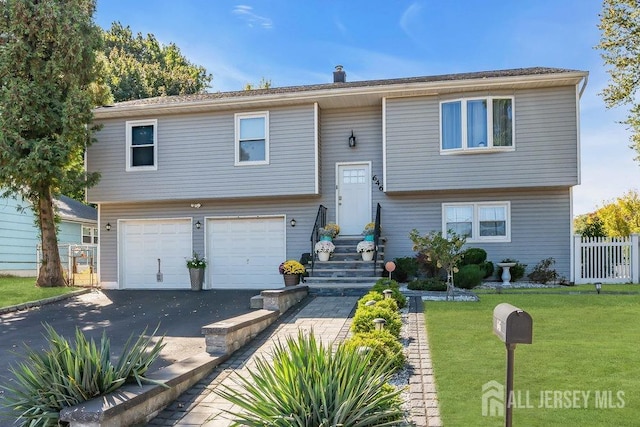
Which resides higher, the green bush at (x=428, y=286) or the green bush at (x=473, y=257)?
the green bush at (x=473, y=257)

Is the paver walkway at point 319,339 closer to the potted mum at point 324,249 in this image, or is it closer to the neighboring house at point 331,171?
the potted mum at point 324,249

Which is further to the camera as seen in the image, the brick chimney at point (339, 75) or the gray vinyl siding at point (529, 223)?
the brick chimney at point (339, 75)

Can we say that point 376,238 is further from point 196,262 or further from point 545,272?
point 196,262

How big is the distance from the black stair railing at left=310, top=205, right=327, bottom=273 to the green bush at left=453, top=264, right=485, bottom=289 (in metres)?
3.72

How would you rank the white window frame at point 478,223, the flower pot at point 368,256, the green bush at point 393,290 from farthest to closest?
1. the white window frame at point 478,223
2. the flower pot at point 368,256
3. the green bush at point 393,290

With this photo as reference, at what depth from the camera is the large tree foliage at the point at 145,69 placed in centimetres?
3048

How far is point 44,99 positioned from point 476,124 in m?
11.6

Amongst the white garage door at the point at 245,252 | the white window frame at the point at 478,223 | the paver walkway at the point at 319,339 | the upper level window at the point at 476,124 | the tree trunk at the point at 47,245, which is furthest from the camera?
the white garage door at the point at 245,252

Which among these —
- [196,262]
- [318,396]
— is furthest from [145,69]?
[318,396]

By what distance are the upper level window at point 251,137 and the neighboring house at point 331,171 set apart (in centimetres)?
3

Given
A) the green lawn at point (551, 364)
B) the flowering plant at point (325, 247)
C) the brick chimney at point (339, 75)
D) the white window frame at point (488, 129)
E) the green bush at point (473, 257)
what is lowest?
the green lawn at point (551, 364)

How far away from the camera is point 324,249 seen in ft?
→ 41.3

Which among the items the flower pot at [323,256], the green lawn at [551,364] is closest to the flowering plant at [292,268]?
the flower pot at [323,256]

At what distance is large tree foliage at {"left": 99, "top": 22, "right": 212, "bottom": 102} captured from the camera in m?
30.5
